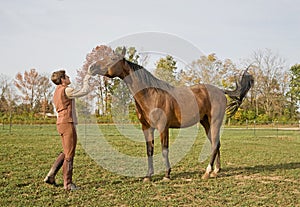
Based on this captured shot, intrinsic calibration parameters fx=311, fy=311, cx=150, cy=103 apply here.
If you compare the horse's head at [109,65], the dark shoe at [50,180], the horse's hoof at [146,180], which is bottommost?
the horse's hoof at [146,180]

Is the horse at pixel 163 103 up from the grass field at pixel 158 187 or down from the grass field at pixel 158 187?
up

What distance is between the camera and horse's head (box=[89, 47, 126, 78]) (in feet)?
18.1

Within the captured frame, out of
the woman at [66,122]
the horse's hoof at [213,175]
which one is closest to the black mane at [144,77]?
the woman at [66,122]

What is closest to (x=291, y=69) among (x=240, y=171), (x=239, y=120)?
(x=239, y=120)

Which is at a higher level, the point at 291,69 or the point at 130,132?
the point at 291,69

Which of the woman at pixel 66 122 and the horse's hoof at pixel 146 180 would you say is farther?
the horse's hoof at pixel 146 180

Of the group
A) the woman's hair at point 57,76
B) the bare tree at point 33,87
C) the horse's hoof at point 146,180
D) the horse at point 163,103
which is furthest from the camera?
the bare tree at point 33,87

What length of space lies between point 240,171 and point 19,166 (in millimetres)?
5379

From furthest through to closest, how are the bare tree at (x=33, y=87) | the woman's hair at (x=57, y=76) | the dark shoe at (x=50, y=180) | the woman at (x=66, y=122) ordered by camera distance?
the bare tree at (x=33, y=87), the dark shoe at (x=50, y=180), the woman's hair at (x=57, y=76), the woman at (x=66, y=122)

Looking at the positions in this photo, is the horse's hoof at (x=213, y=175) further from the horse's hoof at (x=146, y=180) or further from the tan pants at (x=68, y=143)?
the tan pants at (x=68, y=143)

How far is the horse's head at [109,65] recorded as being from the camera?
5527 mm

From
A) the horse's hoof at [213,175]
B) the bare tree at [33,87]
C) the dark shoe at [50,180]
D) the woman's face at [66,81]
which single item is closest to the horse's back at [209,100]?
the horse's hoof at [213,175]

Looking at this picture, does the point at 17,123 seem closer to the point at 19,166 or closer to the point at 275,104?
the point at 19,166

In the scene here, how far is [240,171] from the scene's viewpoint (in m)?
7.43
